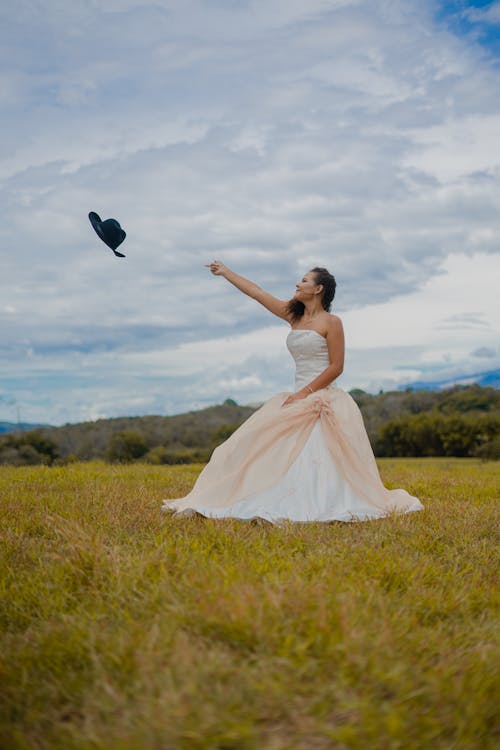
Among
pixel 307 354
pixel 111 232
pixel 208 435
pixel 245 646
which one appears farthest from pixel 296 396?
pixel 208 435

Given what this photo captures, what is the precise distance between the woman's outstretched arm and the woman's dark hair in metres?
0.12

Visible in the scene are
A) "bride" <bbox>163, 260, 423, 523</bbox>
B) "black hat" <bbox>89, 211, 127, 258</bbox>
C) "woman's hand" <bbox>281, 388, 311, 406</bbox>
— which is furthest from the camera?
"woman's hand" <bbox>281, 388, 311, 406</bbox>

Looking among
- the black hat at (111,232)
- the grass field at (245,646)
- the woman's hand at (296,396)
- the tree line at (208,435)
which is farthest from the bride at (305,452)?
the tree line at (208,435)

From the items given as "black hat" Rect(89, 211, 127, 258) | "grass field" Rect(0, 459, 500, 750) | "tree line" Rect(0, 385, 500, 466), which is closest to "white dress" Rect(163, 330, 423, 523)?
"grass field" Rect(0, 459, 500, 750)

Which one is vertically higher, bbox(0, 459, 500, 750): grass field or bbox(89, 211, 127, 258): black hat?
bbox(89, 211, 127, 258): black hat

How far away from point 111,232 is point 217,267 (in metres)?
2.05

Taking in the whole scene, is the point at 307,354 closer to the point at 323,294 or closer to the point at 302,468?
the point at 323,294

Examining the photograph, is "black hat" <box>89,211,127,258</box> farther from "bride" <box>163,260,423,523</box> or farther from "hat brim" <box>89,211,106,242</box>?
"bride" <box>163,260,423,523</box>

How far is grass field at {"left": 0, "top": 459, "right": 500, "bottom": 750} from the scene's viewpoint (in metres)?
2.57

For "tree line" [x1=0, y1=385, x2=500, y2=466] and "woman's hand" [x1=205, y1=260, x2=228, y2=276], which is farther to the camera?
"tree line" [x1=0, y1=385, x2=500, y2=466]

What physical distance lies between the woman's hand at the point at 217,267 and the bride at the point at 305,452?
1cm

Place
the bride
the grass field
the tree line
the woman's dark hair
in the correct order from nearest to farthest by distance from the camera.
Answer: the grass field, the bride, the woman's dark hair, the tree line

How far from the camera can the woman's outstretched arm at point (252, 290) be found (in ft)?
28.2

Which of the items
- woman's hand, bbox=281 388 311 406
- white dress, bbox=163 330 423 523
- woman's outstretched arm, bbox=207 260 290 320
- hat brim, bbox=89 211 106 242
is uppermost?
hat brim, bbox=89 211 106 242
